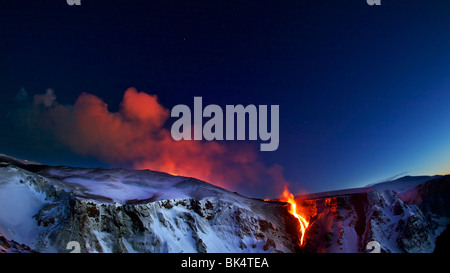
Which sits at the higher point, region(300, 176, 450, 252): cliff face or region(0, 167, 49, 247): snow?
region(0, 167, 49, 247): snow

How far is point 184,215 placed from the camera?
8650 cm

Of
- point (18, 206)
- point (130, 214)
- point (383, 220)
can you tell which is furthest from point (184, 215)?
point (383, 220)

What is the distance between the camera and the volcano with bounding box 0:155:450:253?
6066cm

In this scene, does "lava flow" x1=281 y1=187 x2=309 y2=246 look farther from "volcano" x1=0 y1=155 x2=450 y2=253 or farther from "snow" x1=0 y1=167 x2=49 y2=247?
"snow" x1=0 y1=167 x2=49 y2=247

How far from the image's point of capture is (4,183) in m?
60.2

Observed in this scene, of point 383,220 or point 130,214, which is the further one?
point 383,220

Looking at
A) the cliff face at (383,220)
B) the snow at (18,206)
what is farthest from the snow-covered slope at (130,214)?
the cliff face at (383,220)

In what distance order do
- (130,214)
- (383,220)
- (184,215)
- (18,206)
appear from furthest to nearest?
(383,220) → (184,215) → (130,214) → (18,206)

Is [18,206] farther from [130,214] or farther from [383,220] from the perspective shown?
[383,220]

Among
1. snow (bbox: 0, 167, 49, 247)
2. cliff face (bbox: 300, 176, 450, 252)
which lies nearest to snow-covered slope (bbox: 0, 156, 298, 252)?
snow (bbox: 0, 167, 49, 247)

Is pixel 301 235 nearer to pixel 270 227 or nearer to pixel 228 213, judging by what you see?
pixel 270 227

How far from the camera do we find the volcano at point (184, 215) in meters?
60.7

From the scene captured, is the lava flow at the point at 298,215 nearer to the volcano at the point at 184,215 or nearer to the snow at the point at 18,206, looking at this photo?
the volcano at the point at 184,215

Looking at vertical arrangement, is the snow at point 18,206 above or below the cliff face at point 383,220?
above
